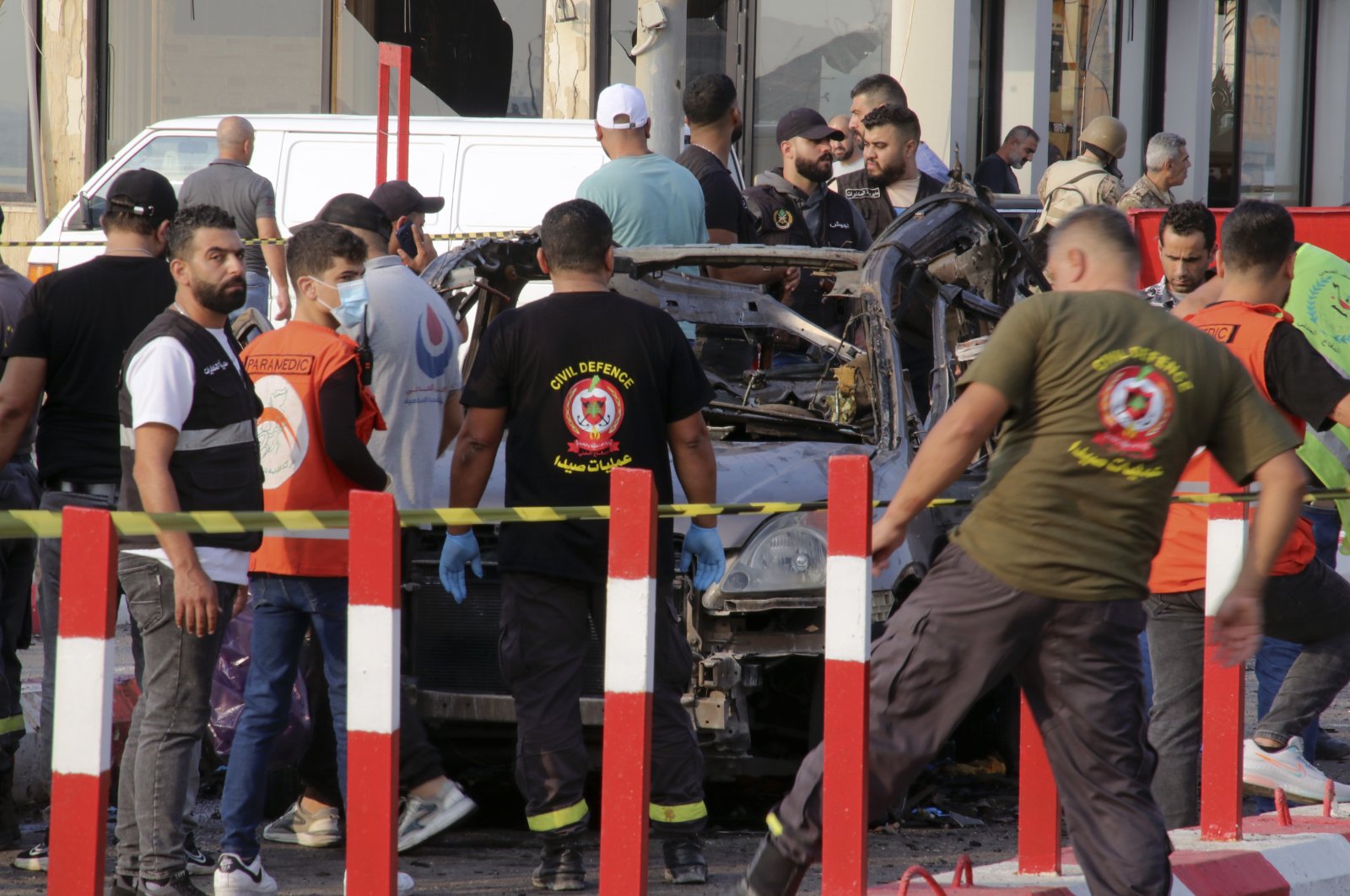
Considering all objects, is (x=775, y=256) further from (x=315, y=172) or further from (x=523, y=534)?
(x=315, y=172)

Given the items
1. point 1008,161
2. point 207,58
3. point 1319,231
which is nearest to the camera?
point 1319,231

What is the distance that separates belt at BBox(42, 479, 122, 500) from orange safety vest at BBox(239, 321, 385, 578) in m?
0.53

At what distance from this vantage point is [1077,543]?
392 centimetres

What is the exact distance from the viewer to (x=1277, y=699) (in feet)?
18.8

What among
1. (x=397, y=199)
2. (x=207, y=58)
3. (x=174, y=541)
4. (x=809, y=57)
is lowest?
(x=174, y=541)

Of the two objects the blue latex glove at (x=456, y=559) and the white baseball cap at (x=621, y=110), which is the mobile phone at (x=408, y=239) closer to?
the white baseball cap at (x=621, y=110)

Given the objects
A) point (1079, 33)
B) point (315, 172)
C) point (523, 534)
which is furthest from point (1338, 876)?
point (1079, 33)

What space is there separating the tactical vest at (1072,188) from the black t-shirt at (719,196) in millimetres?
2710

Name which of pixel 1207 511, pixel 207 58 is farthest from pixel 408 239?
pixel 207 58

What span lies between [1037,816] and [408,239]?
4.01 metres

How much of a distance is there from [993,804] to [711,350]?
83.5 inches

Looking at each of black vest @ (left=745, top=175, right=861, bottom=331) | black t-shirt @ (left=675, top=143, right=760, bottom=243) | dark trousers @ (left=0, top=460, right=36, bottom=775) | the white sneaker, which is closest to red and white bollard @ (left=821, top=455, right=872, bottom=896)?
the white sneaker

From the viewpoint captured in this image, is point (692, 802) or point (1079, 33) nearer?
point (692, 802)

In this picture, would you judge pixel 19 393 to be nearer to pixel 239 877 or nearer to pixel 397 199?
pixel 239 877
